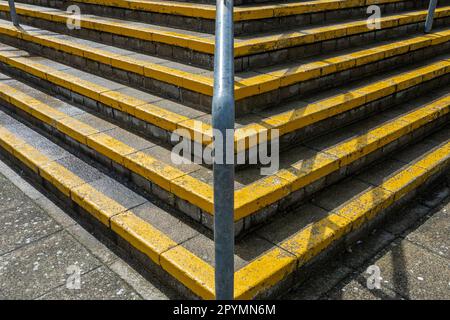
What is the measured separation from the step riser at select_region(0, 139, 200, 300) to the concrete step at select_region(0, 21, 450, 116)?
4.46ft

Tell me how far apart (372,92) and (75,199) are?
3.04m

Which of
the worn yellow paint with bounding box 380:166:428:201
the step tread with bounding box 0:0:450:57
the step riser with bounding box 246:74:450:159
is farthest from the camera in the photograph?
the step tread with bounding box 0:0:450:57

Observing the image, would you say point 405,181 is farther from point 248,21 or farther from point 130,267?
point 130,267

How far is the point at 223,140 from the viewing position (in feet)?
5.56

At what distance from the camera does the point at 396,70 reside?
16.2ft

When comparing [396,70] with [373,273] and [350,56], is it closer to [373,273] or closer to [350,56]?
[350,56]

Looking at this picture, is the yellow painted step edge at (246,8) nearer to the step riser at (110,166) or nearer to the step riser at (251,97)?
the step riser at (251,97)

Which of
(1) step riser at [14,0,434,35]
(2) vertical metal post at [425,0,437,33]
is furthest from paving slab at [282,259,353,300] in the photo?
(2) vertical metal post at [425,0,437,33]

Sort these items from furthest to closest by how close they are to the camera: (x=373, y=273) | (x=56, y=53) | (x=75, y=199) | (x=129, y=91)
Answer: (x=56, y=53) < (x=129, y=91) < (x=75, y=199) < (x=373, y=273)

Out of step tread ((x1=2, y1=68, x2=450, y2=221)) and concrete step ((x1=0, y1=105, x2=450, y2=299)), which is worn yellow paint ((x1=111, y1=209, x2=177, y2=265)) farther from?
step tread ((x1=2, y1=68, x2=450, y2=221))

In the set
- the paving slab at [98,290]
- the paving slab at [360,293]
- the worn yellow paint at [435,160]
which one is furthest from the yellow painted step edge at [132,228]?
the worn yellow paint at [435,160]

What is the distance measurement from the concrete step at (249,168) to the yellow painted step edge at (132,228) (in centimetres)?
29

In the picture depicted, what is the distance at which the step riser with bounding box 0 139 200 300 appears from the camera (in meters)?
2.79
